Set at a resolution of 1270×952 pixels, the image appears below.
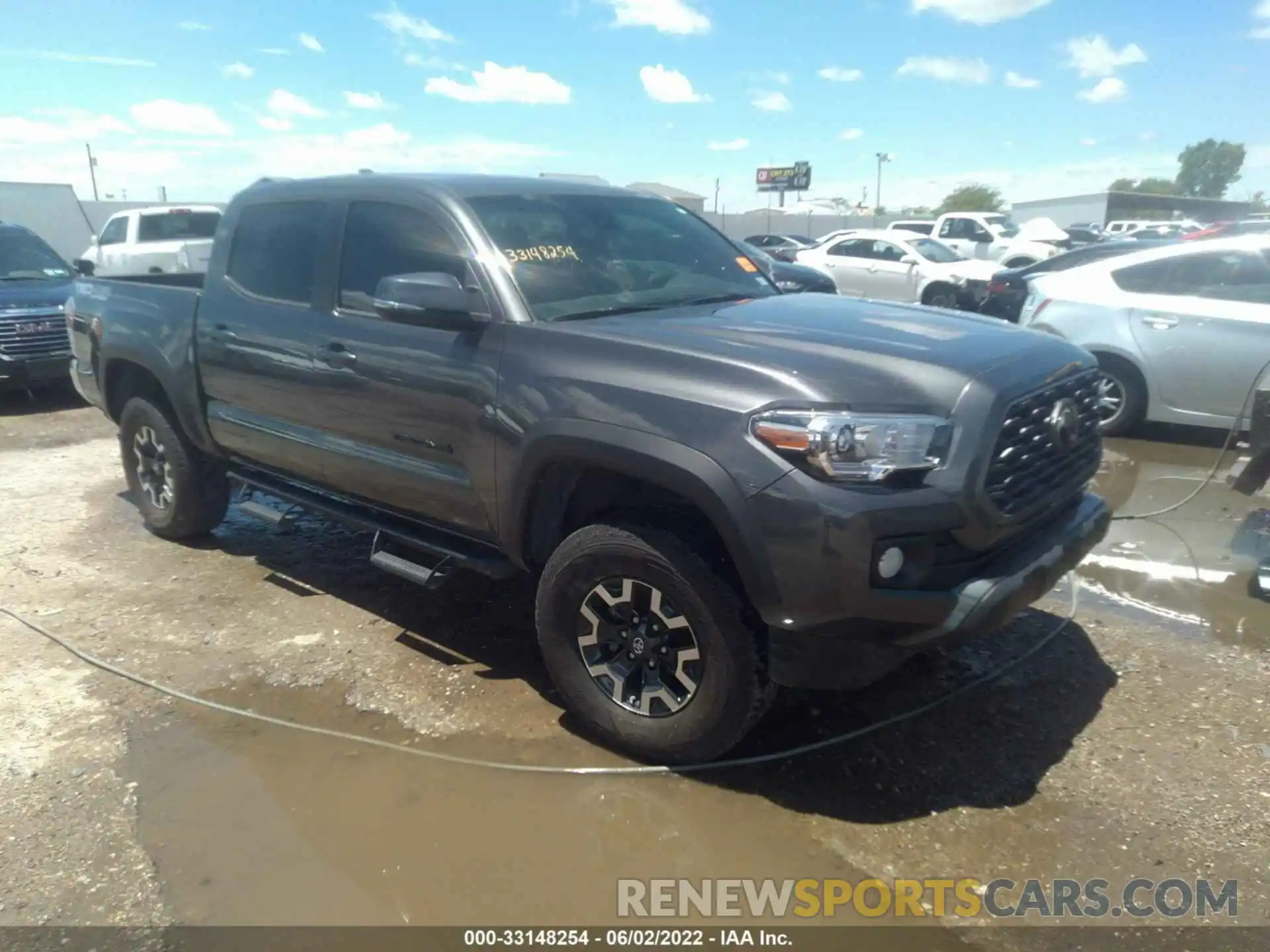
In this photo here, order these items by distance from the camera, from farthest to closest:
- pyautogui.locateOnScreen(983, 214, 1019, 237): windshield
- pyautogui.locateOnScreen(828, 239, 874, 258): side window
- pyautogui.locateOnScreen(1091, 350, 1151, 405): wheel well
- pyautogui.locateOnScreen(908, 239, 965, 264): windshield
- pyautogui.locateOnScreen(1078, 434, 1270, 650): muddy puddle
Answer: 1. pyautogui.locateOnScreen(983, 214, 1019, 237): windshield
2. pyautogui.locateOnScreen(828, 239, 874, 258): side window
3. pyautogui.locateOnScreen(908, 239, 965, 264): windshield
4. pyautogui.locateOnScreen(1091, 350, 1151, 405): wheel well
5. pyautogui.locateOnScreen(1078, 434, 1270, 650): muddy puddle

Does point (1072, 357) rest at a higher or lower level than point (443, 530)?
higher

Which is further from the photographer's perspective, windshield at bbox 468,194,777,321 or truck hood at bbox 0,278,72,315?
truck hood at bbox 0,278,72,315

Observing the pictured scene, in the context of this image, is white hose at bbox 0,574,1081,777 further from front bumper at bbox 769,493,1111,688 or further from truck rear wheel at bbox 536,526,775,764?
front bumper at bbox 769,493,1111,688

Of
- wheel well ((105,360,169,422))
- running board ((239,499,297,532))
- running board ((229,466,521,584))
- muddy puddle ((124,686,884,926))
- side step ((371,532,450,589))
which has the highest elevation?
wheel well ((105,360,169,422))

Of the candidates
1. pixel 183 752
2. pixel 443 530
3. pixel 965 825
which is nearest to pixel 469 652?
pixel 443 530

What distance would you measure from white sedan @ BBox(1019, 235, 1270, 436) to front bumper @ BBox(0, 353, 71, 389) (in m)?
9.27

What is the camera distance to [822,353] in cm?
299

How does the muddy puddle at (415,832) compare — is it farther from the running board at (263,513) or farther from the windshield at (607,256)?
the windshield at (607,256)

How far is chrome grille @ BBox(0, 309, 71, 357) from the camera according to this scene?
939cm

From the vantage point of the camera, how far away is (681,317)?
11.6 ft

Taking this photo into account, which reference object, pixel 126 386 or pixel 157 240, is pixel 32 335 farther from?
pixel 157 240

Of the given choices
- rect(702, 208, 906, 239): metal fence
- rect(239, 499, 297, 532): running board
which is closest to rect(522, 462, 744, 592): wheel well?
rect(239, 499, 297, 532): running board

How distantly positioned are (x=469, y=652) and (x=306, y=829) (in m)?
1.27

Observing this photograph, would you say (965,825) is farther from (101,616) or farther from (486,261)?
(101,616)
